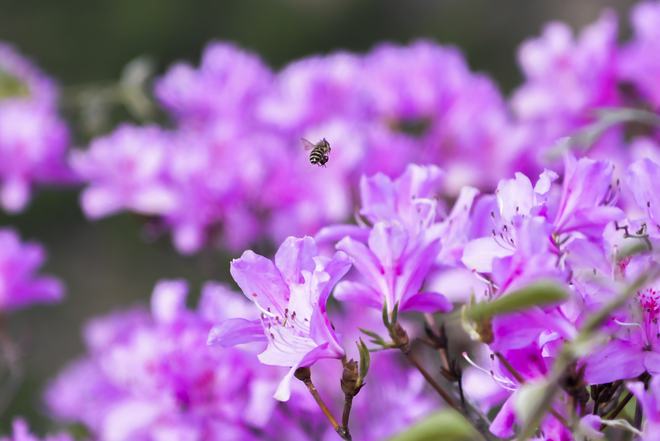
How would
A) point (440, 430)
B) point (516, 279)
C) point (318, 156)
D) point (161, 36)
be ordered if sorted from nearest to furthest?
point (440, 430) → point (516, 279) → point (318, 156) → point (161, 36)

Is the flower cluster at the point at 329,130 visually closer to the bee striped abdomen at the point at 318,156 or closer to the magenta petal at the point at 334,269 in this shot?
the bee striped abdomen at the point at 318,156

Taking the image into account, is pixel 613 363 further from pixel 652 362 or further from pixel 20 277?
pixel 20 277

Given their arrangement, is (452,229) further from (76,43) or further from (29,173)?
(76,43)

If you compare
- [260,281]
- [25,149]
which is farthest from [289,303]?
[25,149]

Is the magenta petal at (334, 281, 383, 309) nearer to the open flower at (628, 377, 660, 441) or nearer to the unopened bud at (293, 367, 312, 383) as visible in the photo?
the unopened bud at (293, 367, 312, 383)

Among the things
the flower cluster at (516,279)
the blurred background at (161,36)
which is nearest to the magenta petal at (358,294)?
the flower cluster at (516,279)

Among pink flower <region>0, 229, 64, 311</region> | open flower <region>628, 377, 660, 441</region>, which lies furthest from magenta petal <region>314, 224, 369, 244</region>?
pink flower <region>0, 229, 64, 311</region>
